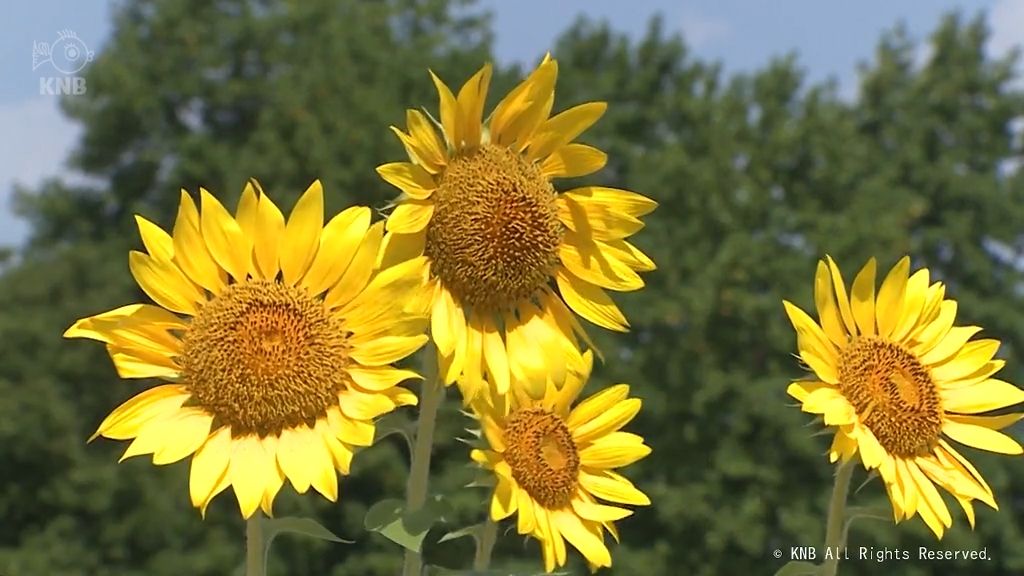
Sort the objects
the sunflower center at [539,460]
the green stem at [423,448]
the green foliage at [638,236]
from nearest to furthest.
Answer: the green stem at [423,448] < the sunflower center at [539,460] < the green foliage at [638,236]

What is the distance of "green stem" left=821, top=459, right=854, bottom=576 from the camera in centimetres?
144

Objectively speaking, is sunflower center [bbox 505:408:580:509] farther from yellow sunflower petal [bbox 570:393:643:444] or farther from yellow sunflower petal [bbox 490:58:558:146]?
yellow sunflower petal [bbox 490:58:558:146]

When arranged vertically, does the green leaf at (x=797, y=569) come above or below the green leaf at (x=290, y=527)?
below

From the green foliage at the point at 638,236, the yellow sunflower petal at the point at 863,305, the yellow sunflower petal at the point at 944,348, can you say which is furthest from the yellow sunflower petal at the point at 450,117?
the green foliage at the point at 638,236

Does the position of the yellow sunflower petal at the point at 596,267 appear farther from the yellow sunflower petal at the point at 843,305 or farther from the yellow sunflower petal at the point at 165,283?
the yellow sunflower petal at the point at 165,283

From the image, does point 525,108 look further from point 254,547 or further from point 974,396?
point 974,396

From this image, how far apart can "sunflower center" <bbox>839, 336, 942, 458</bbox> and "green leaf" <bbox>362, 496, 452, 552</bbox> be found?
0.60 metres

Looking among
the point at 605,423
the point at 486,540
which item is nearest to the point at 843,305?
the point at 605,423

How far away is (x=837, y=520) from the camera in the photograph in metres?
1.50

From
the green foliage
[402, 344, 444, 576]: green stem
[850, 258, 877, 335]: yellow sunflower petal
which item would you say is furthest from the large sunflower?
the green foliage

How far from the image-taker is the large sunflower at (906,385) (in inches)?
62.6

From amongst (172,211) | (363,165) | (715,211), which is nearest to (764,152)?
(715,211)

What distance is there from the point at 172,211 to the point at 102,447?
14.5ft

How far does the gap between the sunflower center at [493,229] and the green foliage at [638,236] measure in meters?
13.3
